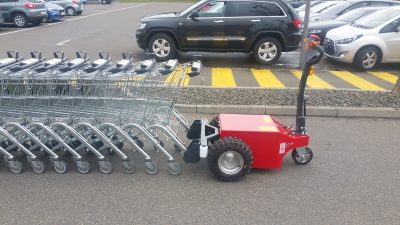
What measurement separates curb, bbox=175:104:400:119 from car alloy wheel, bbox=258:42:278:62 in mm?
4331

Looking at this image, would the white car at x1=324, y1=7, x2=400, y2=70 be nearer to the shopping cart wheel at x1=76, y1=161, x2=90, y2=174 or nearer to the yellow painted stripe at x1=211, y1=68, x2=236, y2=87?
the yellow painted stripe at x1=211, y1=68, x2=236, y2=87

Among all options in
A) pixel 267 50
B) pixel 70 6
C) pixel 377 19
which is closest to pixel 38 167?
pixel 267 50

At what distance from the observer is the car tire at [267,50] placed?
10383 millimetres

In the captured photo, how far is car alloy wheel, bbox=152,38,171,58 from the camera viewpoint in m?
10.5

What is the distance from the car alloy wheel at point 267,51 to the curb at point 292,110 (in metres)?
4.33

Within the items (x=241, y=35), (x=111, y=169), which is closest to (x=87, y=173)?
(x=111, y=169)

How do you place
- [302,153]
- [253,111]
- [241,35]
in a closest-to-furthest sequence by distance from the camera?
[302,153] < [253,111] < [241,35]

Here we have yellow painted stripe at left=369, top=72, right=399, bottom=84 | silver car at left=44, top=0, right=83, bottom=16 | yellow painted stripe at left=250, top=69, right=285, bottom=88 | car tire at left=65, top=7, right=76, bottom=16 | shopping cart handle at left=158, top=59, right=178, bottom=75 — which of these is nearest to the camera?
shopping cart handle at left=158, top=59, right=178, bottom=75

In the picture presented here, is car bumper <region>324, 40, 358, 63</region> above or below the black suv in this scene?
below

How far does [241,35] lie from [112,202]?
753 cm

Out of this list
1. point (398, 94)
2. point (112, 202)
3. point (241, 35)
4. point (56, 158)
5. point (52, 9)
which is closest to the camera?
point (112, 202)

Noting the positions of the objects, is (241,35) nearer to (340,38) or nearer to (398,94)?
(340,38)

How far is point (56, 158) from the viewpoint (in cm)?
412

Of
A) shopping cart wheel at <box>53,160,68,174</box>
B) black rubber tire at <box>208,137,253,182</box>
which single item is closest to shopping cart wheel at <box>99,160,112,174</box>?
shopping cart wheel at <box>53,160,68,174</box>
